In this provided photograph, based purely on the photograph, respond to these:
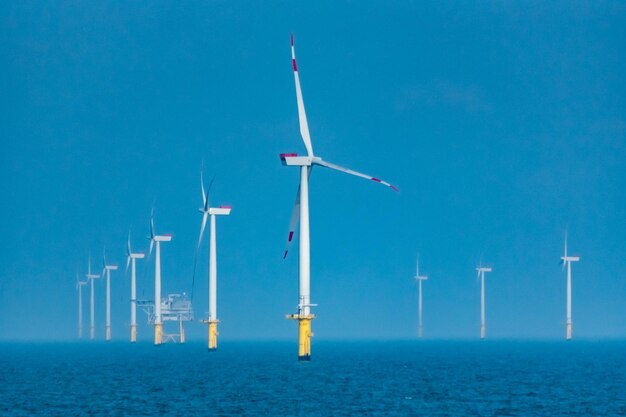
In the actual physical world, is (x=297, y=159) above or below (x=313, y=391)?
above

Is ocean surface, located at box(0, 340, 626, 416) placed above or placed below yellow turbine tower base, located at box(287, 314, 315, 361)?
below

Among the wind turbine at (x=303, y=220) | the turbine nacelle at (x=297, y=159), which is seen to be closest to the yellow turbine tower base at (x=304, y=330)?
the wind turbine at (x=303, y=220)

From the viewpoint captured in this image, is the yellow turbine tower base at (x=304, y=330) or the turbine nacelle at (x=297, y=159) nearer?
the yellow turbine tower base at (x=304, y=330)

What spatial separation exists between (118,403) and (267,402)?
13.6 metres

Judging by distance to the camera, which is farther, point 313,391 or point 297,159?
point 297,159

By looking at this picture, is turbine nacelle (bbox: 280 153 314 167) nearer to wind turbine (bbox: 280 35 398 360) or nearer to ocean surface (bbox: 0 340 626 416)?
wind turbine (bbox: 280 35 398 360)

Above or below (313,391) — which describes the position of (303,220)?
above

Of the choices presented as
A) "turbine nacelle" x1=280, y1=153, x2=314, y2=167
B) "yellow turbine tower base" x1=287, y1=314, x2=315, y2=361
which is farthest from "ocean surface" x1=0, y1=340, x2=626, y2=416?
"turbine nacelle" x1=280, y1=153, x2=314, y2=167

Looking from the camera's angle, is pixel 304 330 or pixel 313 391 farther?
pixel 304 330

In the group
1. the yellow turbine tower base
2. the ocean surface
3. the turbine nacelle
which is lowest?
the ocean surface

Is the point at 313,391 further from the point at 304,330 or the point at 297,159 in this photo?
the point at 297,159

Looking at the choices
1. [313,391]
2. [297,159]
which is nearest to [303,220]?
[297,159]

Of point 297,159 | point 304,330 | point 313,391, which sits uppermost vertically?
point 297,159

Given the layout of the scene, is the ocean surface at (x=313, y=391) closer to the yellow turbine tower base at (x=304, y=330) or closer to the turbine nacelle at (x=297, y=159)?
the yellow turbine tower base at (x=304, y=330)
